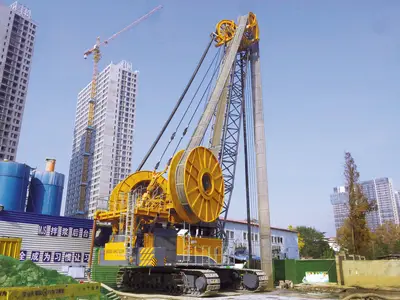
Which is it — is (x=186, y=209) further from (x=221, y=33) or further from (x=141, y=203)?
(x=221, y=33)

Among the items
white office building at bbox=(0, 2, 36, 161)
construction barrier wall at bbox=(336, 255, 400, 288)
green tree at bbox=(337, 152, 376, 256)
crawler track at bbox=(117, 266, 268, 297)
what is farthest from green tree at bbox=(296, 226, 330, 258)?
white office building at bbox=(0, 2, 36, 161)

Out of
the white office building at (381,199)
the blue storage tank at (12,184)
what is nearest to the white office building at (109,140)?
the blue storage tank at (12,184)

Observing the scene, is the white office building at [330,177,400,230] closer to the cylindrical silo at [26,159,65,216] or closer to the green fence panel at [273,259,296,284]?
the cylindrical silo at [26,159,65,216]

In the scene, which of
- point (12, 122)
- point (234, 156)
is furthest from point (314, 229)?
point (12, 122)

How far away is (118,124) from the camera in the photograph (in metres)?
129

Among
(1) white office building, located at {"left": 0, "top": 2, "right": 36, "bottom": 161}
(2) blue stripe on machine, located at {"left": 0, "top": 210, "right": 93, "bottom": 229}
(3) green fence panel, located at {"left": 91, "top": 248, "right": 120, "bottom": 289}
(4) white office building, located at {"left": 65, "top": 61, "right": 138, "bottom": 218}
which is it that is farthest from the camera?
(4) white office building, located at {"left": 65, "top": 61, "right": 138, "bottom": 218}

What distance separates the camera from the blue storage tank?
35.8 metres

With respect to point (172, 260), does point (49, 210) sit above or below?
above

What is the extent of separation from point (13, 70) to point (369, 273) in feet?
337

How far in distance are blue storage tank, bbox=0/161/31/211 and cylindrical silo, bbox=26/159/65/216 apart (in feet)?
5.05

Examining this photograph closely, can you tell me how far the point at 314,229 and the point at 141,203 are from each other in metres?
69.9

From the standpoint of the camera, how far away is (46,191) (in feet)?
127

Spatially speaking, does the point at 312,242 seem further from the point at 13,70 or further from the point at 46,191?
the point at 13,70

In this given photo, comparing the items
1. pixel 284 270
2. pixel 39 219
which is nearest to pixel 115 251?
pixel 39 219
